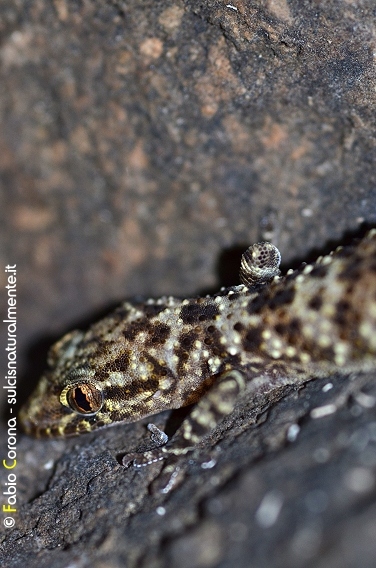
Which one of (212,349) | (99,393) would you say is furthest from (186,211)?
(99,393)

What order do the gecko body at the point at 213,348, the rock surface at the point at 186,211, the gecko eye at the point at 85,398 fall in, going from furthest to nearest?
the gecko eye at the point at 85,398, the gecko body at the point at 213,348, the rock surface at the point at 186,211

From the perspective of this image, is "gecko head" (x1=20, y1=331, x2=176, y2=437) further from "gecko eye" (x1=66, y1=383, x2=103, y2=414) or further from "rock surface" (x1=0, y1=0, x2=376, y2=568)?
"rock surface" (x1=0, y1=0, x2=376, y2=568)

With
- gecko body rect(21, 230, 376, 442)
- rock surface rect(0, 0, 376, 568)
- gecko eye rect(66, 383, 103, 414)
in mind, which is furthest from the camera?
gecko eye rect(66, 383, 103, 414)

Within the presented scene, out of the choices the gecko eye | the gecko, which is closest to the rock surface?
the gecko

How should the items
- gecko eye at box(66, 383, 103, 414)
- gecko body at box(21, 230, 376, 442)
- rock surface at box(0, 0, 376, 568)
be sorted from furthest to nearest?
gecko eye at box(66, 383, 103, 414) → gecko body at box(21, 230, 376, 442) → rock surface at box(0, 0, 376, 568)

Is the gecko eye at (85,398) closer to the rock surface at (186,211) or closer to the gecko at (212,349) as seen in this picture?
the gecko at (212,349)

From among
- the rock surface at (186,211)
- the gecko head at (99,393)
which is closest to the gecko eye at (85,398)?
the gecko head at (99,393)

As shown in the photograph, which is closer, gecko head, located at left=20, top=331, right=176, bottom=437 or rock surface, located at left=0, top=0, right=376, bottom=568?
rock surface, located at left=0, top=0, right=376, bottom=568

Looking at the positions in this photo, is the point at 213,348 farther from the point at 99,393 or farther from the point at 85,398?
the point at 85,398
